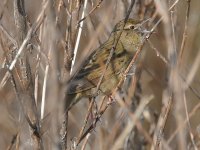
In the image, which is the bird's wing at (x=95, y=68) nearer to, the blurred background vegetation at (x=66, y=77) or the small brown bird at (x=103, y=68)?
the small brown bird at (x=103, y=68)

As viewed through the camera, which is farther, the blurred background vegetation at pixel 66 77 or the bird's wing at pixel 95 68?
the bird's wing at pixel 95 68

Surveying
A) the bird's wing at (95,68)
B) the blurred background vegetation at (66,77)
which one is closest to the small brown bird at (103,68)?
the bird's wing at (95,68)

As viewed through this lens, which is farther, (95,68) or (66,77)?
(95,68)

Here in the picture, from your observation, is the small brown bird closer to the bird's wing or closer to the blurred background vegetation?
the bird's wing

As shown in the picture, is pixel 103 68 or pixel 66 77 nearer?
pixel 66 77

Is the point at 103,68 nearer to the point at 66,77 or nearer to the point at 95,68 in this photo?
the point at 95,68

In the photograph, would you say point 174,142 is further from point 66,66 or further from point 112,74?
point 66,66

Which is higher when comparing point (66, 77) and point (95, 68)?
point (66, 77)

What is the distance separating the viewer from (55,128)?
192 centimetres

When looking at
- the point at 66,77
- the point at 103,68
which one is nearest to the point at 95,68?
the point at 103,68

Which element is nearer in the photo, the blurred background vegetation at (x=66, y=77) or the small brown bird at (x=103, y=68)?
the blurred background vegetation at (x=66, y=77)

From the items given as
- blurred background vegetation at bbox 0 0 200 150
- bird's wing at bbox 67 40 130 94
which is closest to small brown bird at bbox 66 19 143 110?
bird's wing at bbox 67 40 130 94

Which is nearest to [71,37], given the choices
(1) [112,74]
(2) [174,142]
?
(1) [112,74]

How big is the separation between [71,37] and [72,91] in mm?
1239
